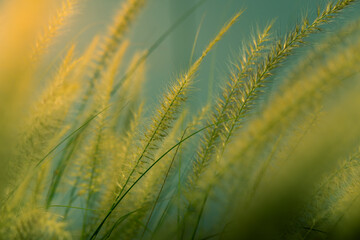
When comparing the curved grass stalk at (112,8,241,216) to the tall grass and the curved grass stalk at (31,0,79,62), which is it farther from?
the curved grass stalk at (31,0,79,62)

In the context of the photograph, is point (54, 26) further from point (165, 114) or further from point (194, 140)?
point (194, 140)

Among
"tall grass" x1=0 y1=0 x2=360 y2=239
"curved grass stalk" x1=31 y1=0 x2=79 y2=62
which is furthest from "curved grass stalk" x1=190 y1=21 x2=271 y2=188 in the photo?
"curved grass stalk" x1=31 y1=0 x2=79 y2=62

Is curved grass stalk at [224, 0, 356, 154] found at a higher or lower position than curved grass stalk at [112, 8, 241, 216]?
higher

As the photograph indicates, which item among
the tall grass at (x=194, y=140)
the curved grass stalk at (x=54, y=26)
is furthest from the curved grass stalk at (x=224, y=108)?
the curved grass stalk at (x=54, y=26)

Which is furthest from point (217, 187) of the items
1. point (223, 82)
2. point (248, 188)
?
point (223, 82)

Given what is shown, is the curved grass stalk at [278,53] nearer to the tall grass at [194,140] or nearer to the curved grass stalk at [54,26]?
the tall grass at [194,140]

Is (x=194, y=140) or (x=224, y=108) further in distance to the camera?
(x=194, y=140)

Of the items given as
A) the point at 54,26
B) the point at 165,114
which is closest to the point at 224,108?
the point at 165,114

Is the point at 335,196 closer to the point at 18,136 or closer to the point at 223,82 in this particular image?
the point at 223,82
